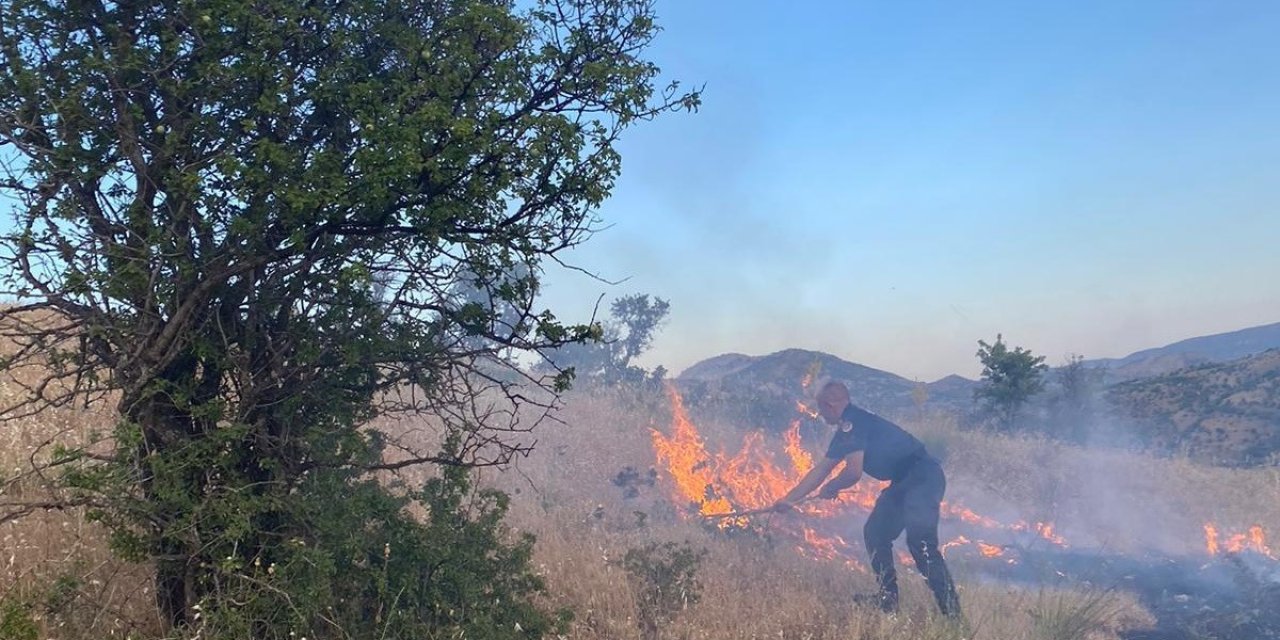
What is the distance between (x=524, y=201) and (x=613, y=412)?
12.1 meters

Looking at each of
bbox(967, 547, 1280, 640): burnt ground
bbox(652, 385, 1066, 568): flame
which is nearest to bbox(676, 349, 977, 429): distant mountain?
bbox(652, 385, 1066, 568): flame

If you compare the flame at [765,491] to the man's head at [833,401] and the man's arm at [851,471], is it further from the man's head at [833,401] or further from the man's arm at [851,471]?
the man's head at [833,401]

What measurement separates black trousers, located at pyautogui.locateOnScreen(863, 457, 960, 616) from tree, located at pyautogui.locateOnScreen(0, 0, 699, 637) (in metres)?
5.12

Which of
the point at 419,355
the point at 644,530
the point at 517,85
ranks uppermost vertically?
the point at 517,85

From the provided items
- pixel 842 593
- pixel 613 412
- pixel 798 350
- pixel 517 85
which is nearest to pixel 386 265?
pixel 517 85

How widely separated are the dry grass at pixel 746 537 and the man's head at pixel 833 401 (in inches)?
69.6

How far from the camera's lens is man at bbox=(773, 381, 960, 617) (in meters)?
7.98

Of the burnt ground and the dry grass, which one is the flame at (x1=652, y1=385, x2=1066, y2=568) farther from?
the burnt ground

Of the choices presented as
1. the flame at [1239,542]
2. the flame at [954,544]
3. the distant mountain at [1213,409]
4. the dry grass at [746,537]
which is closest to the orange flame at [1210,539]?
the flame at [1239,542]

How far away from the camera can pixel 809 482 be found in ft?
29.8

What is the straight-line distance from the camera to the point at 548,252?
435cm

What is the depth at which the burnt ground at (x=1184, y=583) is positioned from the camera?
8.61 metres

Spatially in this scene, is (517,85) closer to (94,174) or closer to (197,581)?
(94,174)

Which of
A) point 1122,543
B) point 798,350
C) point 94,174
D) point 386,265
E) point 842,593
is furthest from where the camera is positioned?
point 798,350
